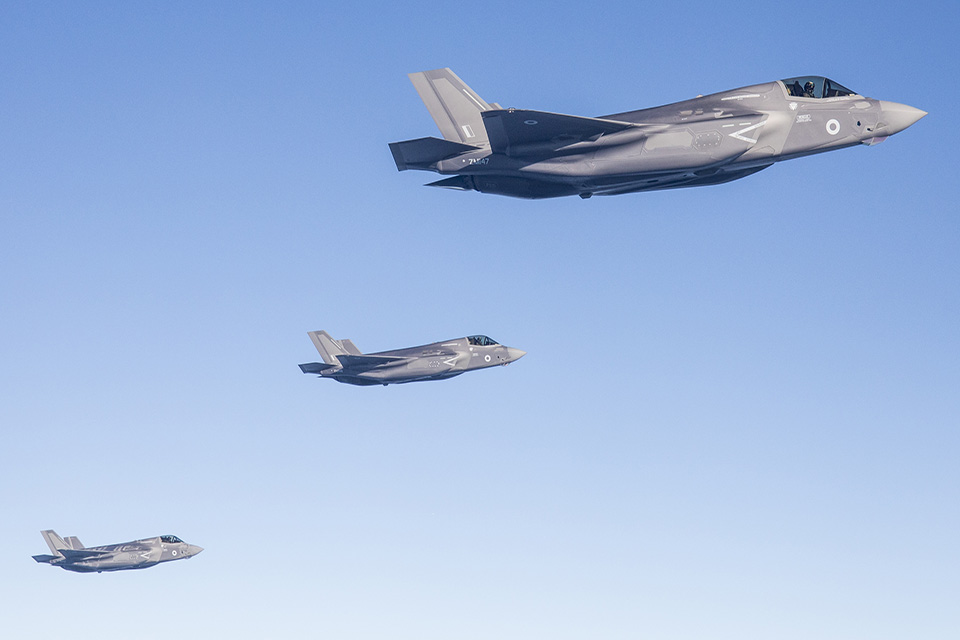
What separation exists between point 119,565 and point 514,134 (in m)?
76.6

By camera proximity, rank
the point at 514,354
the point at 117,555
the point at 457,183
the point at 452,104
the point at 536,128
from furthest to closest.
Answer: the point at 117,555 → the point at 514,354 → the point at 452,104 → the point at 457,183 → the point at 536,128

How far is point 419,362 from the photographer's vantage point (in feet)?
223

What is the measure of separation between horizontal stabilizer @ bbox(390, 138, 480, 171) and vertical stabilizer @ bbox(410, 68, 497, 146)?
3.93 m

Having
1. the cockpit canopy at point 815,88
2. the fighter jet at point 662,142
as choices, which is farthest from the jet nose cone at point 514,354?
the cockpit canopy at point 815,88

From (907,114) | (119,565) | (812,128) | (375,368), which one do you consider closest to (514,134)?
(812,128)

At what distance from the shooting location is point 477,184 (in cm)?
3644

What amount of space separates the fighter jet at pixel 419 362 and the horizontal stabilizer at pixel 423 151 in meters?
31.8

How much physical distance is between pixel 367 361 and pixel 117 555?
43351mm

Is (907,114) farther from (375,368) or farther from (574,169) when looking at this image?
(375,368)

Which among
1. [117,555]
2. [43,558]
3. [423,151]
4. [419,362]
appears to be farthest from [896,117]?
[43,558]

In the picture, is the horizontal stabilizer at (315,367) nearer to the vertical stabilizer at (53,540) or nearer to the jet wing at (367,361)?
the jet wing at (367,361)

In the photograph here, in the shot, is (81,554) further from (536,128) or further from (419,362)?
(536,128)

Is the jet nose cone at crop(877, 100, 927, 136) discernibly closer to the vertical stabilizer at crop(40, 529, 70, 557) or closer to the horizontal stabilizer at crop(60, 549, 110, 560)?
the horizontal stabilizer at crop(60, 549, 110, 560)

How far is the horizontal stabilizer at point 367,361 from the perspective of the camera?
220ft
